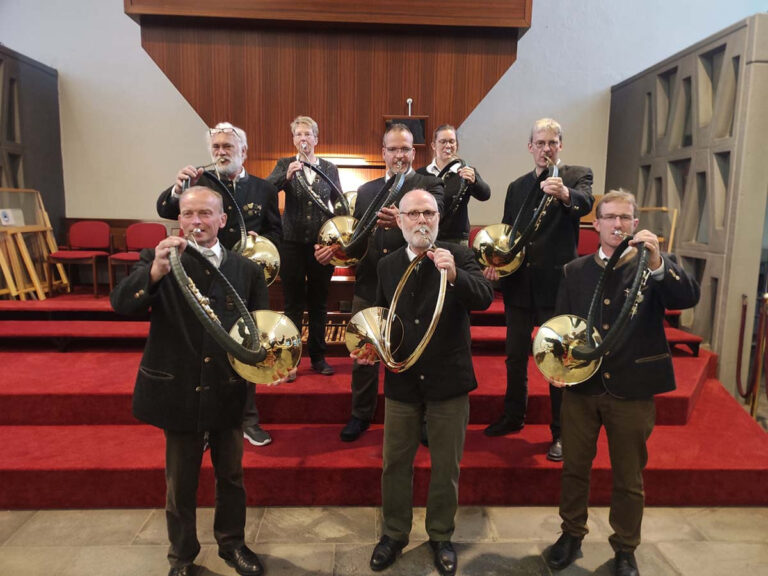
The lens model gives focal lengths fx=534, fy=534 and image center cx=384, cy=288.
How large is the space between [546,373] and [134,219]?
6059 millimetres

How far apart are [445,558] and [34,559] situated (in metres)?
1.83

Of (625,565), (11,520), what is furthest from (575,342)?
(11,520)

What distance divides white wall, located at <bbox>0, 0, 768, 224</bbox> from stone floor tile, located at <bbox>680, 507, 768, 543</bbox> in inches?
175

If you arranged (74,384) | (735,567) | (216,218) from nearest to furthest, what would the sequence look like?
(216,218) → (735,567) → (74,384)

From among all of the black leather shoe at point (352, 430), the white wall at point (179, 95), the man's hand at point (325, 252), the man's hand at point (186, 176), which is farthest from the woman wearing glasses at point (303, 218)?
the white wall at point (179, 95)

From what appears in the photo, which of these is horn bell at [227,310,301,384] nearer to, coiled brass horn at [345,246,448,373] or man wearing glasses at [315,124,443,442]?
coiled brass horn at [345,246,448,373]

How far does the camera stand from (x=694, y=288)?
79.4 inches

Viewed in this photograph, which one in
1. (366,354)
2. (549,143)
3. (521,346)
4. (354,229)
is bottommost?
(521,346)

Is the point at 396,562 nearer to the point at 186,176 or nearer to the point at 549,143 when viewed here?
the point at 186,176

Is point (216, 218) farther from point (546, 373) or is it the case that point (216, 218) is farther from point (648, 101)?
point (648, 101)

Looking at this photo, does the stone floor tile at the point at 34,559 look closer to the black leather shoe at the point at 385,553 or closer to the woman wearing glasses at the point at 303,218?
the black leather shoe at the point at 385,553

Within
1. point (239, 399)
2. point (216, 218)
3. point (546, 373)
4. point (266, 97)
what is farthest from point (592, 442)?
point (266, 97)

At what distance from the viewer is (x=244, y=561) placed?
2.27 meters

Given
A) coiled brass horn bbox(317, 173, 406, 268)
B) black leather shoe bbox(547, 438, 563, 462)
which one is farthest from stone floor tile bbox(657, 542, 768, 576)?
coiled brass horn bbox(317, 173, 406, 268)
